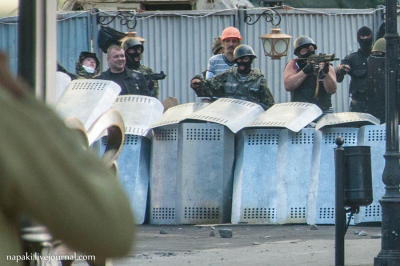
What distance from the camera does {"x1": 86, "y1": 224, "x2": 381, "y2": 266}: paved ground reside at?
838 cm

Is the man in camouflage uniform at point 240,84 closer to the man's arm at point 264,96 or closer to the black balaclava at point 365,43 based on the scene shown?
the man's arm at point 264,96

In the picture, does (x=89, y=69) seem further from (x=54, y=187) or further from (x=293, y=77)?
(x=54, y=187)

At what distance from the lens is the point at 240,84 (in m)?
12.2

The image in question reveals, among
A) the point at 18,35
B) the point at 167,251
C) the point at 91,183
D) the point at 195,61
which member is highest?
the point at 195,61

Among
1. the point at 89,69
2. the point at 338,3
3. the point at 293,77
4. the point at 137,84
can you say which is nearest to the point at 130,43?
the point at 89,69

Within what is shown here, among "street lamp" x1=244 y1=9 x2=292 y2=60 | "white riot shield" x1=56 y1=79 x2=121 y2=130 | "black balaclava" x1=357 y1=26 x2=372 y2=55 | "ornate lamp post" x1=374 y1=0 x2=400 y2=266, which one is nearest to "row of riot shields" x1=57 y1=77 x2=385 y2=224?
"white riot shield" x1=56 y1=79 x2=121 y2=130

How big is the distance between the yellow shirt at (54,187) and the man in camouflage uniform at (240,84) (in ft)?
34.1

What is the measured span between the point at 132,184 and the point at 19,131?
32.5 feet

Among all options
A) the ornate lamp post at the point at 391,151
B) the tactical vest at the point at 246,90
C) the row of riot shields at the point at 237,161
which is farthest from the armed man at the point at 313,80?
the ornate lamp post at the point at 391,151

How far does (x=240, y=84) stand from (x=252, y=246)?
131 inches

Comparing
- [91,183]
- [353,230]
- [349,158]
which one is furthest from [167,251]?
[91,183]

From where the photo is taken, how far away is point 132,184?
37.4ft

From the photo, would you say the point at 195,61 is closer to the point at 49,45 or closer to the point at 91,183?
the point at 49,45

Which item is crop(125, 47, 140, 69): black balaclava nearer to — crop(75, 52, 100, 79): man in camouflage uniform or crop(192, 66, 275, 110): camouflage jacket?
crop(75, 52, 100, 79): man in camouflage uniform
